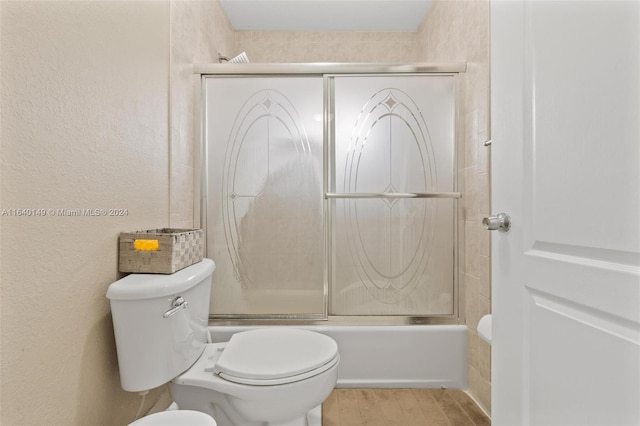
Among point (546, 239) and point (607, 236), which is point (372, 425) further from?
point (607, 236)

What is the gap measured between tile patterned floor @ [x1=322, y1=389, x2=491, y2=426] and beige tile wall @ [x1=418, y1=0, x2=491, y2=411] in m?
0.09

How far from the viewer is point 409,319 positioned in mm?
1836

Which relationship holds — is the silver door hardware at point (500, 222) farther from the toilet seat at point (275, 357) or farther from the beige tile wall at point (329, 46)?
the beige tile wall at point (329, 46)

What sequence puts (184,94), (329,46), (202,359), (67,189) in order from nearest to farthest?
(67,189)
(202,359)
(184,94)
(329,46)

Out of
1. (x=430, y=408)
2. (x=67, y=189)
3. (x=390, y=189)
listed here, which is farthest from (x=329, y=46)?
(x=430, y=408)

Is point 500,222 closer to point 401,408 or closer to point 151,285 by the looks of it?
point 151,285

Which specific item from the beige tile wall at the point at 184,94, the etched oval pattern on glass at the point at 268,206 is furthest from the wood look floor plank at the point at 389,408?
the beige tile wall at the point at 184,94

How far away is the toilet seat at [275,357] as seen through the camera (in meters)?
1.13

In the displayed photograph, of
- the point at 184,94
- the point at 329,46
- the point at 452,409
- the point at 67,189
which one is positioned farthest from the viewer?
the point at 329,46

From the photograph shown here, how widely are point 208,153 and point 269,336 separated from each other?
3.45ft

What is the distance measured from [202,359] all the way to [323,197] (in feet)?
3.25

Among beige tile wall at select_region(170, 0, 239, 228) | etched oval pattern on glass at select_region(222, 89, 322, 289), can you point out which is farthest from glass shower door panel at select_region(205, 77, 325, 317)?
beige tile wall at select_region(170, 0, 239, 228)

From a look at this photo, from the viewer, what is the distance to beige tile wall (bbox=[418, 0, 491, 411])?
5.12 feet

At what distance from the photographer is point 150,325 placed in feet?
3.38
